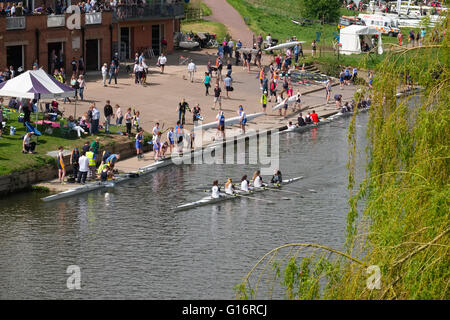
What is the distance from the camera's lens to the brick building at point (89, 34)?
174ft

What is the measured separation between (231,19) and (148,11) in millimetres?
18272

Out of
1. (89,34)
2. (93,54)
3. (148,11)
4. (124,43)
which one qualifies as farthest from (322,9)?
(89,34)

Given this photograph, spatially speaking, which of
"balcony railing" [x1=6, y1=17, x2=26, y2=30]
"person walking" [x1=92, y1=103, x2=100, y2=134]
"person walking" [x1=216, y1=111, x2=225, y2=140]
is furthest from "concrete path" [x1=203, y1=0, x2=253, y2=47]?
"person walking" [x1=92, y1=103, x2=100, y2=134]

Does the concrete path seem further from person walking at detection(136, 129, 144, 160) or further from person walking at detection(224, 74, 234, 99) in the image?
person walking at detection(136, 129, 144, 160)

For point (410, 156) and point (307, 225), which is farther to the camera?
point (307, 225)

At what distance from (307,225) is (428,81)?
46.4ft

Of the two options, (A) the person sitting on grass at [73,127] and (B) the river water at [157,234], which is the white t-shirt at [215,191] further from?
(A) the person sitting on grass at [73,127]

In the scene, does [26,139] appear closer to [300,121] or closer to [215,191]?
[215,191]

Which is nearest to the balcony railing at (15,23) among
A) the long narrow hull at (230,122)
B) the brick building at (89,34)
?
the brick building at (89,34)

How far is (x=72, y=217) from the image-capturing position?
112ft

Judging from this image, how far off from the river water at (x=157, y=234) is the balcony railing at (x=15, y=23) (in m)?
16.2
